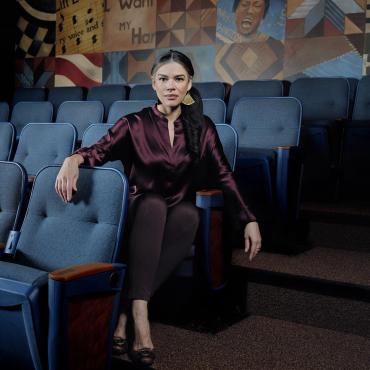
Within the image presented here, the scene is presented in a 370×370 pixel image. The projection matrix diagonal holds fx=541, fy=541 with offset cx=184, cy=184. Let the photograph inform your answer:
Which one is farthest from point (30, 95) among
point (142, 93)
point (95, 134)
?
point (95, 134)

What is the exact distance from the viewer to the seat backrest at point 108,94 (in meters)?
1.18

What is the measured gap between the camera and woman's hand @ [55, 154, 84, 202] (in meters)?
0.42

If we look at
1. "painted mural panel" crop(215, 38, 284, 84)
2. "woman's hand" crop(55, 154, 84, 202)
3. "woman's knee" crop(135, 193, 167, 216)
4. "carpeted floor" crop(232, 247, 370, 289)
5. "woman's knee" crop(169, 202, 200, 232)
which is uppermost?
"painted mural panel" crop(215, 38, 284, 84)

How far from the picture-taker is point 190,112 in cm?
51

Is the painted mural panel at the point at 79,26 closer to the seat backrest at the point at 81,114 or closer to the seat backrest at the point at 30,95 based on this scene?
the seat backrest at the point at 30,95

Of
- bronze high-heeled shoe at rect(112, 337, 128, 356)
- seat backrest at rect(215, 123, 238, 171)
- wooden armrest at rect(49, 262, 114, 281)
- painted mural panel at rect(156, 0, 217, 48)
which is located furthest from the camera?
painted mural panel at rect(156, 0, 217, 48)

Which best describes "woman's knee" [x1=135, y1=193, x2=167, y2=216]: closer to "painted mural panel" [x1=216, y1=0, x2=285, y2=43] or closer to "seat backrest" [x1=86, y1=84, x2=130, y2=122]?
"seat backrest" [x1=86, y1=84, x2=130, y2=122]

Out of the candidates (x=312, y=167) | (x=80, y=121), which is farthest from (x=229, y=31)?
(x=312, y=167)

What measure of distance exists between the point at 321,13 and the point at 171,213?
0.88 meters

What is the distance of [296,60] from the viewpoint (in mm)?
1205

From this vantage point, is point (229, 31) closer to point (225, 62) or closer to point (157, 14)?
point (225, 62)

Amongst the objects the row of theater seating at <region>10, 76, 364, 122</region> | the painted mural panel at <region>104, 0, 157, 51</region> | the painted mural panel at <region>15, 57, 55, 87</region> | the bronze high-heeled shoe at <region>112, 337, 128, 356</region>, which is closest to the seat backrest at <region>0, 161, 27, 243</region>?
the bronze high-heeled shoe at <region>112, 337, 128, 356</region>

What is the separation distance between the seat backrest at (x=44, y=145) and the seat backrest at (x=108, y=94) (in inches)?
17.4

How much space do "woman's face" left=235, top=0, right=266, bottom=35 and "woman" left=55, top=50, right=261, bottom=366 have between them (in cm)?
81
